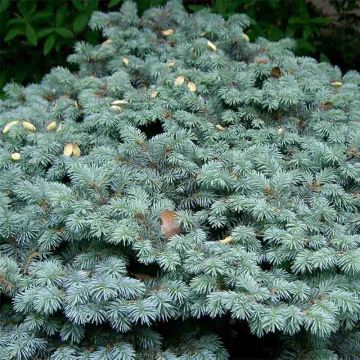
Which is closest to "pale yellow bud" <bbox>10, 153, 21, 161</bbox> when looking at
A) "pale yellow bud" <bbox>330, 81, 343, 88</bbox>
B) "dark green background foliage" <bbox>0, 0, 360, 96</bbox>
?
"dark green background foliage" <bbox>0, 0, 360, 96</bbox>

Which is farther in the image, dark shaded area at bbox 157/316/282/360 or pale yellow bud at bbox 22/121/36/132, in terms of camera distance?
pale yellow bud at bbox 22/121/36/132

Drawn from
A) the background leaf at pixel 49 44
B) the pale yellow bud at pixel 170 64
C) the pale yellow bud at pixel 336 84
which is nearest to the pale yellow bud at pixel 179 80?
the pale yellow bud at pixel 170 64

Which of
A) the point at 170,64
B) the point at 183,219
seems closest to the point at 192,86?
the point at 170,64

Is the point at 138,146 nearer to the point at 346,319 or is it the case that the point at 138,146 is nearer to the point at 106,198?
the point at 106,198

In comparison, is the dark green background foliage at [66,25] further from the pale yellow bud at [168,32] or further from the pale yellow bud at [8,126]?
the pale yellow bud at [8,126]

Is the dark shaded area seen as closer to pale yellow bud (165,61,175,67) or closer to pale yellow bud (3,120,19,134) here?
pale yellow bud (3,120,19,134)

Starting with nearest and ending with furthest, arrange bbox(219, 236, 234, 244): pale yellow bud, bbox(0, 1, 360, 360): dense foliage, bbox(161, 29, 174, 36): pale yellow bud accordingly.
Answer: bbox(0, 1, 360, 360): dense foliage
bbox(219, 236, 234, 244): pale yellow bud
bbox(161, 29, 174, 36): pale yellow bud

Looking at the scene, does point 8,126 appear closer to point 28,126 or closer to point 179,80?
point 28,126
